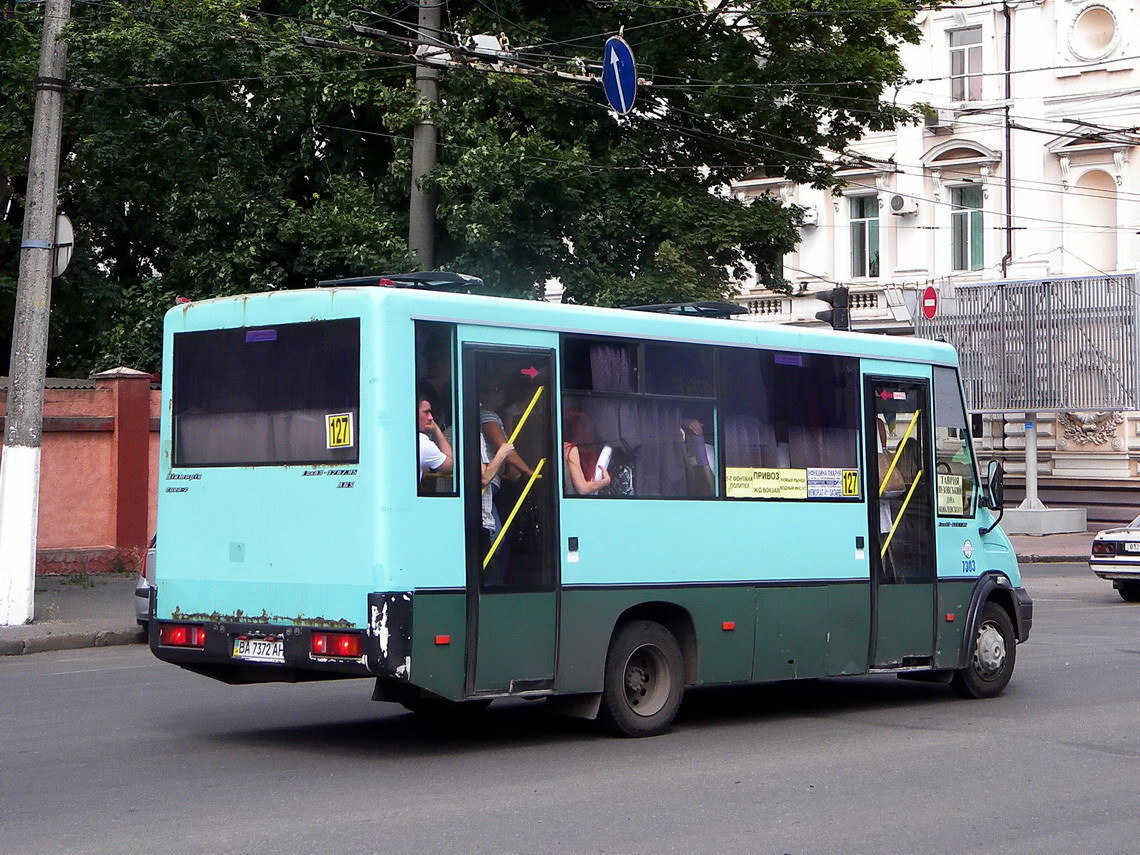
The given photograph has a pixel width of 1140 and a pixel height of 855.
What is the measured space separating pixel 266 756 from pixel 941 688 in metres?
5.98

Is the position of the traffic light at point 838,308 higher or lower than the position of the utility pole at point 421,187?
lower

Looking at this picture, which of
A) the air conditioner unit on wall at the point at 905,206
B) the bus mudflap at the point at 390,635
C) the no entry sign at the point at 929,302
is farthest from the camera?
the air conditioner unit on wall at the point at 905,206

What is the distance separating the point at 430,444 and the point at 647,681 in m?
2.35

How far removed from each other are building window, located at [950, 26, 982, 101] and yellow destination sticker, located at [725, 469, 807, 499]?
29.9 m

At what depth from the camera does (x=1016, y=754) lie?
377 inches

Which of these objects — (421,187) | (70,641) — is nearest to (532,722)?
(70,641)

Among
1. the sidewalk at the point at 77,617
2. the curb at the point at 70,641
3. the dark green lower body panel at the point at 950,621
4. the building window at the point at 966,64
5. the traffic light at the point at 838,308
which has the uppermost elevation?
the building window at the point at 966,64

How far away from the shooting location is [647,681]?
1027 cm

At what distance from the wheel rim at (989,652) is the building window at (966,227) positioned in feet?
92.2

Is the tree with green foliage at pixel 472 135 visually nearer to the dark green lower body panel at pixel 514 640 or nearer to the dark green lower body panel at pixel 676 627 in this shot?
the dark green lower body panel at pixel 676 627

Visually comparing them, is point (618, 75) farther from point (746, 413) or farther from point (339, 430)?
point (339, 430)

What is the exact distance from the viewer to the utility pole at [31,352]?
54.1ft

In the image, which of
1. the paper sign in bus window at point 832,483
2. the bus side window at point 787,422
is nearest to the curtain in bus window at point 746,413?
the bus side window at point 787,422

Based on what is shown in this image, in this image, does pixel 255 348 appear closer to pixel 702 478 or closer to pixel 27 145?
pixel 702 478
